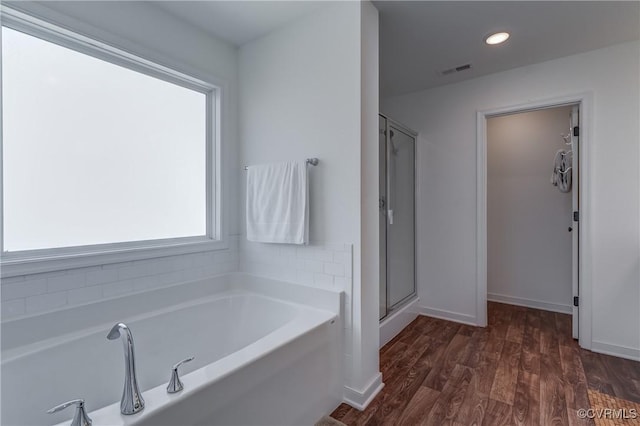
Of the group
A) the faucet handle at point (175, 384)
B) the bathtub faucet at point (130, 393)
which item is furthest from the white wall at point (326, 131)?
the bathtub faucet at point (130, 393)

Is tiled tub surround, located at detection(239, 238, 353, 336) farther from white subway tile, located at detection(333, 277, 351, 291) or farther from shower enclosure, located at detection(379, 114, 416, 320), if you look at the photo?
shower enclosure, located at detection(379, 114, 416, 320)

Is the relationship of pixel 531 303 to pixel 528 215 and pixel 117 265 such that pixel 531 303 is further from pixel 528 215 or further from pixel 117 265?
pixel 117 265

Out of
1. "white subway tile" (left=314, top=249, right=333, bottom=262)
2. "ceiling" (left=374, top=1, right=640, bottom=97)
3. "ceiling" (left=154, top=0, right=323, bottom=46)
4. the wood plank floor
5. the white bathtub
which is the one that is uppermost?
"ceiling" (left=154, top=0, right=323, bottom=46)

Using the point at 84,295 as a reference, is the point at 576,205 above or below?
above

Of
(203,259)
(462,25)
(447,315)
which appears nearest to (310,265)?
(203,259)

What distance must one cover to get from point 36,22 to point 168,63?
24.9 inches

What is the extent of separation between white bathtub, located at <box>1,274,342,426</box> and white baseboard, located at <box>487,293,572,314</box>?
8.91ft

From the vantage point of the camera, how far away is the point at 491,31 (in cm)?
212

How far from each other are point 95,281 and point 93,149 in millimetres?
767

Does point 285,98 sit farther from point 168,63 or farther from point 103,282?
point 103,282

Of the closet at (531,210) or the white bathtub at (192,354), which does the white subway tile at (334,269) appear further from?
the closet at (531,210)

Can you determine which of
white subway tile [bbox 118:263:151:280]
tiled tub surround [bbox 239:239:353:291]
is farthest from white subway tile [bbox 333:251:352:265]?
white subway tile [bbox 118:263:151:280]

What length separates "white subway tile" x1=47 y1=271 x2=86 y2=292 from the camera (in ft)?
4.88

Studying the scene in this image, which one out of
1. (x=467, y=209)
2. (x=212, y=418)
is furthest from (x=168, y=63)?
(x=467, y=209)
